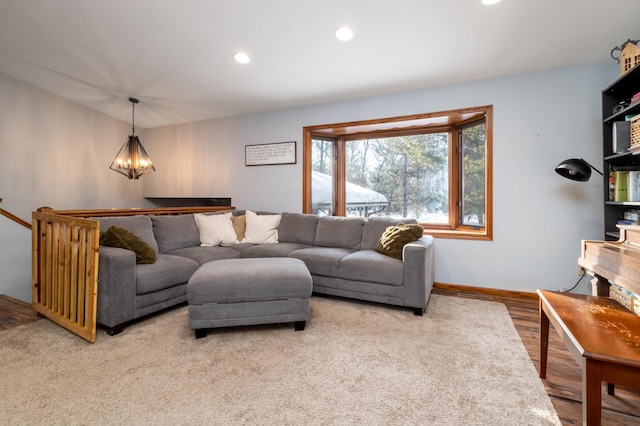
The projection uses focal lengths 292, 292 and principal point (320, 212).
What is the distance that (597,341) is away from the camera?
3.58ft

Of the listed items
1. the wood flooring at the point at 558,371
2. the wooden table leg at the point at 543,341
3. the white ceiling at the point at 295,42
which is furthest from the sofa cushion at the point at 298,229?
the wooden table leg at the point at 543,341

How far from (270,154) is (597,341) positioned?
153 inches

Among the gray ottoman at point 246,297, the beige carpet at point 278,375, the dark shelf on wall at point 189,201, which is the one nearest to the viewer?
the beige carpet at point 278,375

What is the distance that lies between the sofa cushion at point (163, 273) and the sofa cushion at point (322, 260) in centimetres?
102

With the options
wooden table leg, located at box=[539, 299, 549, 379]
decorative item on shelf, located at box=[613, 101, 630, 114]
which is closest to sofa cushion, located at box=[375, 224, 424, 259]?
wooden table leg, located at box=[539, 299, 549, 379]

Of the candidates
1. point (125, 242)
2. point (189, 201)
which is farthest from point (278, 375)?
point (189, 201)

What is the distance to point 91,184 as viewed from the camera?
14.8 ft

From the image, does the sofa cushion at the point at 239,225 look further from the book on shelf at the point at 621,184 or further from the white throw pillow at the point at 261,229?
the book on shelf at the point at 621,184

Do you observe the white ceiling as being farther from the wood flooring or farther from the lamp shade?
the wood flooring

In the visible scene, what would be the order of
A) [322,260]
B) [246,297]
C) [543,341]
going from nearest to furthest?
1. [543,341]
2. [246,297]
3. [322,260]

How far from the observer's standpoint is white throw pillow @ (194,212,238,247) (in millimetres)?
3549

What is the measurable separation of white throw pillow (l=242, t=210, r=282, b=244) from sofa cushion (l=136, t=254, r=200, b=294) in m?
0.94

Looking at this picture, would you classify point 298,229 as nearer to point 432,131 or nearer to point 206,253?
point 206,253

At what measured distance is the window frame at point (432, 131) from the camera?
3123 mm
